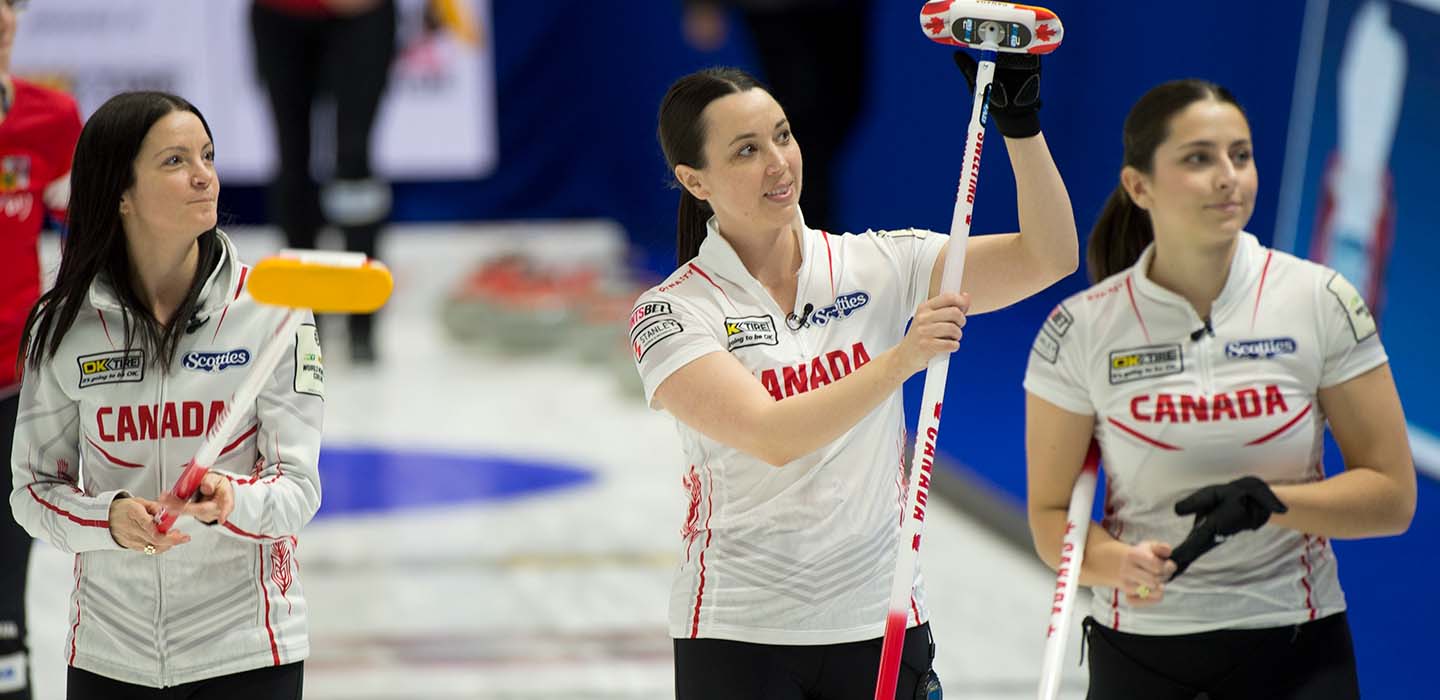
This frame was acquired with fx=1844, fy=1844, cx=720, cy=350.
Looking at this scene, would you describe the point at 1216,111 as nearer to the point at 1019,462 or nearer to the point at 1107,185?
the point at 1019,462

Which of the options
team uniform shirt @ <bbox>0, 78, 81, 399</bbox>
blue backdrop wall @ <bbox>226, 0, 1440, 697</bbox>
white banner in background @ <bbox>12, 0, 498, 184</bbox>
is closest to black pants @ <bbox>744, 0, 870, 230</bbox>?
blue backdrop wall @ <bbox>226, 0, 1440, 697</bbox>

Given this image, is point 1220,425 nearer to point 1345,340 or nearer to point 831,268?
point 1345,340

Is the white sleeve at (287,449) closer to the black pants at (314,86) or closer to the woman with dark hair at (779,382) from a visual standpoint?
the woman with dark hair at (779,382)

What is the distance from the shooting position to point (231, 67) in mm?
11062

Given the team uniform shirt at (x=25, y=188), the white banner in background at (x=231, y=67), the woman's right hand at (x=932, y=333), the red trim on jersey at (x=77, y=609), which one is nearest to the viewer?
the woman's right hand at (x=932, y=333)

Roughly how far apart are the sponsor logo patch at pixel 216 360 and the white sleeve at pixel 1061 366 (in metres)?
1.29

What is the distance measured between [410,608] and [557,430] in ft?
7.43

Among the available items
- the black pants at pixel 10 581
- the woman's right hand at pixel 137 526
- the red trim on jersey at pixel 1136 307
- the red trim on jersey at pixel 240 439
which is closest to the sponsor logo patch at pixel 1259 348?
the red trim on jersey at pixel 1136 307

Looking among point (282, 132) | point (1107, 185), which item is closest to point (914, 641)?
point (1107, 185)

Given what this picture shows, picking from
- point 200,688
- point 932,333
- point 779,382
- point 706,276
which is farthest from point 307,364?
point 932,333

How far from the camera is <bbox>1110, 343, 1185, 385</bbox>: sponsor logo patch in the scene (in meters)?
3.05

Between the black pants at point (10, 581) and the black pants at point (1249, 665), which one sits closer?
the black pants at point (1249, 665)

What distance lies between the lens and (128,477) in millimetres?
2848

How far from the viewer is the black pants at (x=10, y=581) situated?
3570mm
